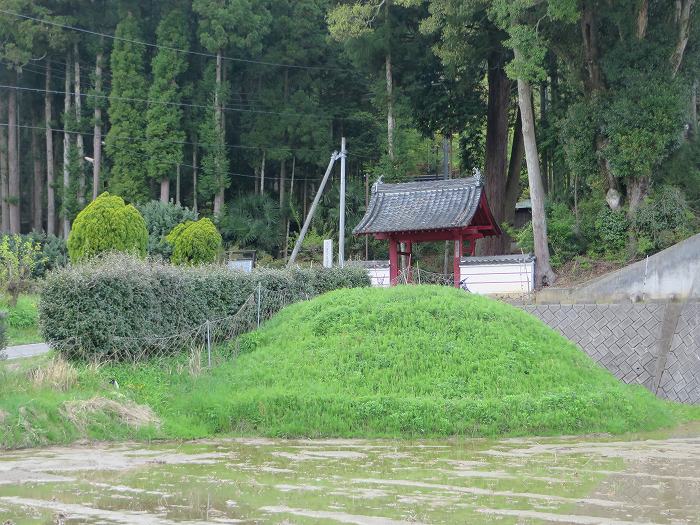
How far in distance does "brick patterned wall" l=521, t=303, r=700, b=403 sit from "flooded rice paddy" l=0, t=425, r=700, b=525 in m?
4.27

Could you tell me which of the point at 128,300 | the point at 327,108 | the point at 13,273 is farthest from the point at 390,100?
the point at 128,300

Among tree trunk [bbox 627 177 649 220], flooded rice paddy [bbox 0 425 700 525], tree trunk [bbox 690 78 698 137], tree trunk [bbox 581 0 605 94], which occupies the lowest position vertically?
flooded rice paddy [bbox 0 425 700 525]

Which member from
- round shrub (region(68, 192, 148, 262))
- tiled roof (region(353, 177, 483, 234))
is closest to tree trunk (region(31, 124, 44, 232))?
round shrub (region(68, 192, 148, 262))

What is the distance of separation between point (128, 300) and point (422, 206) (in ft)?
40.2

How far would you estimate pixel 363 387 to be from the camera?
1527 cm

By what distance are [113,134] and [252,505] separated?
32.3 meters

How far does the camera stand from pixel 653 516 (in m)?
8.45

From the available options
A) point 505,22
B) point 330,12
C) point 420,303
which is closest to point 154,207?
point 330,12

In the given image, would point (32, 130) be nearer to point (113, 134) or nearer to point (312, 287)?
point (113, 134)

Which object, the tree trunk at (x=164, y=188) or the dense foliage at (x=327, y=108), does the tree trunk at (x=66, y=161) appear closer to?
the dense foliage at (x=327, y=108)

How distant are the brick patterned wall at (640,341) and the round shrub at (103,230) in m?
10.5

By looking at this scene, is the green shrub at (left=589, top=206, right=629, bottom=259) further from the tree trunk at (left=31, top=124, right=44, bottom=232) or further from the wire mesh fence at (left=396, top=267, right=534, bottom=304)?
the tree trunk at (left=31, top=124, right=44, bottom=232)

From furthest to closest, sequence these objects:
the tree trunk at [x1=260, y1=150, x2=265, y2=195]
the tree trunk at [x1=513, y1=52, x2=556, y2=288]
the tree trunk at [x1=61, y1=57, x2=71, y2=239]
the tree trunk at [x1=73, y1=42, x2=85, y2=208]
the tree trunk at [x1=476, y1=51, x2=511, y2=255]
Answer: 1. the tree trunk at [x1=260, y1=150, x2=265, y2=195]
2. the tree trunk at [x1=73, y1=42, x2=85, y2=208]
3. the tree trunk at [x1=61, y1=57, x2=71, y2=239]
4. the tree trunk at [x1=476, y1=51, x2=511, y2=255]
5. the tree trunk at [x1=513, y1=52, x2=556, y2=288]

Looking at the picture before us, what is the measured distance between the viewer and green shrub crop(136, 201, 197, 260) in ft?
113
